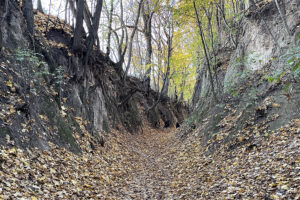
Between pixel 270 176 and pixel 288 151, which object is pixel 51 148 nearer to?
pixel 270 176

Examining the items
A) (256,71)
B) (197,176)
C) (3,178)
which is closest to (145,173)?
(197,176)

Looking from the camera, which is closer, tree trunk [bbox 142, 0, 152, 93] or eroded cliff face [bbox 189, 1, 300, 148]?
eroded cliff face [bbox 189, 1, 300, 148]

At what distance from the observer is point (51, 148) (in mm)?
6773

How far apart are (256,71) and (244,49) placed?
2644 mm

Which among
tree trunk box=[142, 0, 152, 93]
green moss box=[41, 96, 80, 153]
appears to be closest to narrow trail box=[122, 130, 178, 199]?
green moss box=[41, 96, 80, 153]

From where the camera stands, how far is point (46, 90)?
343 inches

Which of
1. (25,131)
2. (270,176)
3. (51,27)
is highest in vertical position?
(51,27)

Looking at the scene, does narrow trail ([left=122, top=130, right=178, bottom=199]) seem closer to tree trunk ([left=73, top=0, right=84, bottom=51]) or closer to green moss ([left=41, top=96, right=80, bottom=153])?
green moss ([left=41, top=96, right=80, bottom=153])

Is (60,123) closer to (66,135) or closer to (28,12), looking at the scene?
(66,135)

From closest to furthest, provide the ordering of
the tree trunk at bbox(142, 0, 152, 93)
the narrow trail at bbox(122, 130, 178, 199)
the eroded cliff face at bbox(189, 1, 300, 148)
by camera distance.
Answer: the narrow trail at bbox(122, 130, 178, 199)
the eroded cliff face at bbox(189, 1, 300, 148)
the tree trunk at bbox(142, 0, 152, 93)

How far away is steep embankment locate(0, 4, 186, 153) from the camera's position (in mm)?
6395

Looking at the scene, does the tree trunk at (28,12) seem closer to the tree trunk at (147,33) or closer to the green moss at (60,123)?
the green moss at (60,123)

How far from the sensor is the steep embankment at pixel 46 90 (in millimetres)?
6395

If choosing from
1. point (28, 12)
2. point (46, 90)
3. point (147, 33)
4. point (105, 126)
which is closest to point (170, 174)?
point (46, 90)
